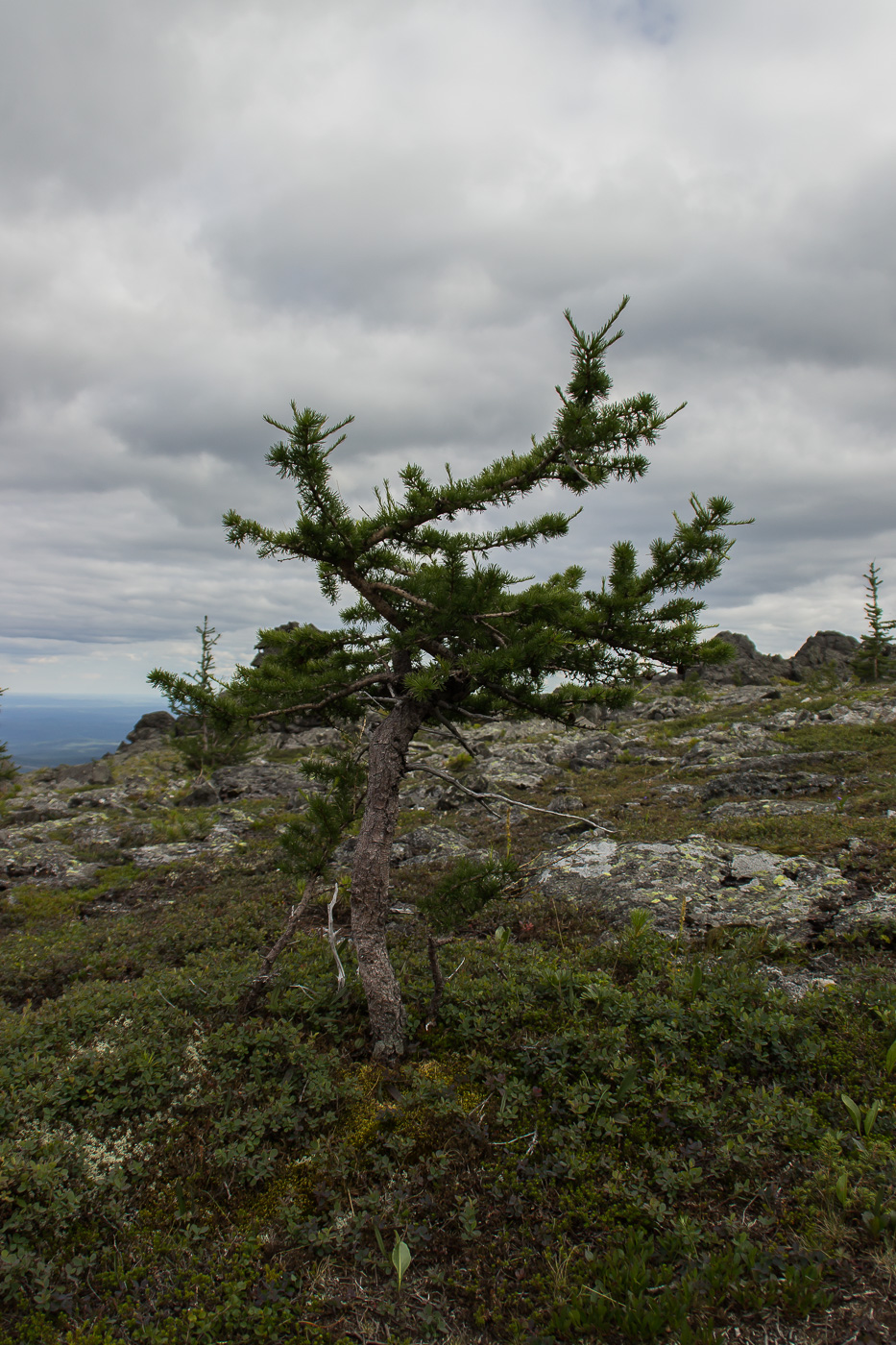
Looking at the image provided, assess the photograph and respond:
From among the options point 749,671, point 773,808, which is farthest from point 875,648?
point 773,808

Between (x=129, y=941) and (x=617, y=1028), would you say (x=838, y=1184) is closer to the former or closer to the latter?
(x=617, y=1028)

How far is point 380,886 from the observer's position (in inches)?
229

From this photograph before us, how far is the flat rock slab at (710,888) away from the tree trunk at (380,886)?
4.22 meters

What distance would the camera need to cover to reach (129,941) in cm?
Answer: 1009

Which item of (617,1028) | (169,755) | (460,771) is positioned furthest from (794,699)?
(169,755)

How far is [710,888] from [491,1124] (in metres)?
5.84

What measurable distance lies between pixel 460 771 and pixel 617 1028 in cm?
2019

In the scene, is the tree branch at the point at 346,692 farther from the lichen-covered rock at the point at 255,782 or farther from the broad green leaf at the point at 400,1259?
the lichen-covered rock at the point at 255,782

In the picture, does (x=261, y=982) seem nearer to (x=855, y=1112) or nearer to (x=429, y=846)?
(x=855, y=1112)

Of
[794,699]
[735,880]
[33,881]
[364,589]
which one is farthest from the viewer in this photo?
[794,699]

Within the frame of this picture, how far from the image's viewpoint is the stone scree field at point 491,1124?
3.57 m

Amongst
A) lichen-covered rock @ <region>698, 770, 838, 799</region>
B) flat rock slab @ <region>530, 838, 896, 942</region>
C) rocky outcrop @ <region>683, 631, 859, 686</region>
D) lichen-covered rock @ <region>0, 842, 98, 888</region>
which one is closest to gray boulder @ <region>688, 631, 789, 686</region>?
rocky outcrop @ <region>683, 631, 859, 686</region>

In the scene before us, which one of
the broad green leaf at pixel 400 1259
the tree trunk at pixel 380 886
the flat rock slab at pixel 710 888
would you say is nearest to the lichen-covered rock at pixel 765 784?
the flat rock slab at pixel 710 888

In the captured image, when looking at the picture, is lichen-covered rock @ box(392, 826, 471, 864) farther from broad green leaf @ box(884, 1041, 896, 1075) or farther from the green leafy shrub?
broad green leaf @ box(884, 1041, 896, 1075)
